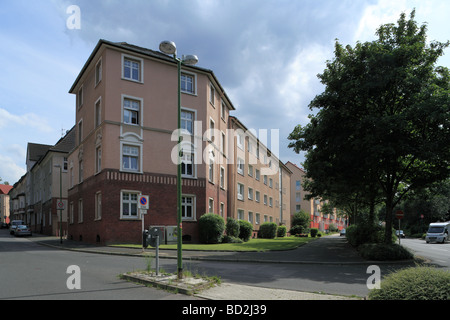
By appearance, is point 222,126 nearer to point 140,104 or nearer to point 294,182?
point 140,104

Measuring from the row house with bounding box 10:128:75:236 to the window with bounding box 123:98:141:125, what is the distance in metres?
13.0

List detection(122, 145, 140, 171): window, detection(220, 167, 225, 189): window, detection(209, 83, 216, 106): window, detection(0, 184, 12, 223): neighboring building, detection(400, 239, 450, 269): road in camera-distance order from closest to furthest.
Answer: detection(400, 239, 450, 269): road → detection(122, 145, 140, 171): window → detection(209, 83, 216, 106): window → detection(220, 167, 225, 189): window → detection(0, 184, 12, 223): neighboring building

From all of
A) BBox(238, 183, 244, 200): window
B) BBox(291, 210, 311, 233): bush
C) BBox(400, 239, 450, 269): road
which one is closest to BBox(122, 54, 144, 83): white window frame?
BBox(238, 183, 244, 200): window

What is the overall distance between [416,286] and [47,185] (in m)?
49.3

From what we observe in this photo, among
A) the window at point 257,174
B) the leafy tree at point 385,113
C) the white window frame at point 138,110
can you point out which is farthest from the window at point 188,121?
the window at point 257,174

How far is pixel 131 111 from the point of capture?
2516 centimetres

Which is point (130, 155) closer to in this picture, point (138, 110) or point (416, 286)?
point (138, 110)

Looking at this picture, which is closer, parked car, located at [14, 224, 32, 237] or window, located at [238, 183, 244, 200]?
window, located at [238, 183, 244, 200]

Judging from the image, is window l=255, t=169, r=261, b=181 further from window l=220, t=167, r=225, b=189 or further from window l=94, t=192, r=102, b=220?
window l=94, t=192, r=102, b=220

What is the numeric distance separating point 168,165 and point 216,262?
11921 millimetres

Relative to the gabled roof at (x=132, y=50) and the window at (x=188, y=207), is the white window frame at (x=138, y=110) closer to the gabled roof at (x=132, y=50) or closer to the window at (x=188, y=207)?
the gabled roof at (x=132, y=50)

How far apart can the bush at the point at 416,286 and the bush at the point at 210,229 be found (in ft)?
66.3

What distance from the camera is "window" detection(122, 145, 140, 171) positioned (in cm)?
2453

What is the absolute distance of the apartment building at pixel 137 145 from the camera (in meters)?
23.9
